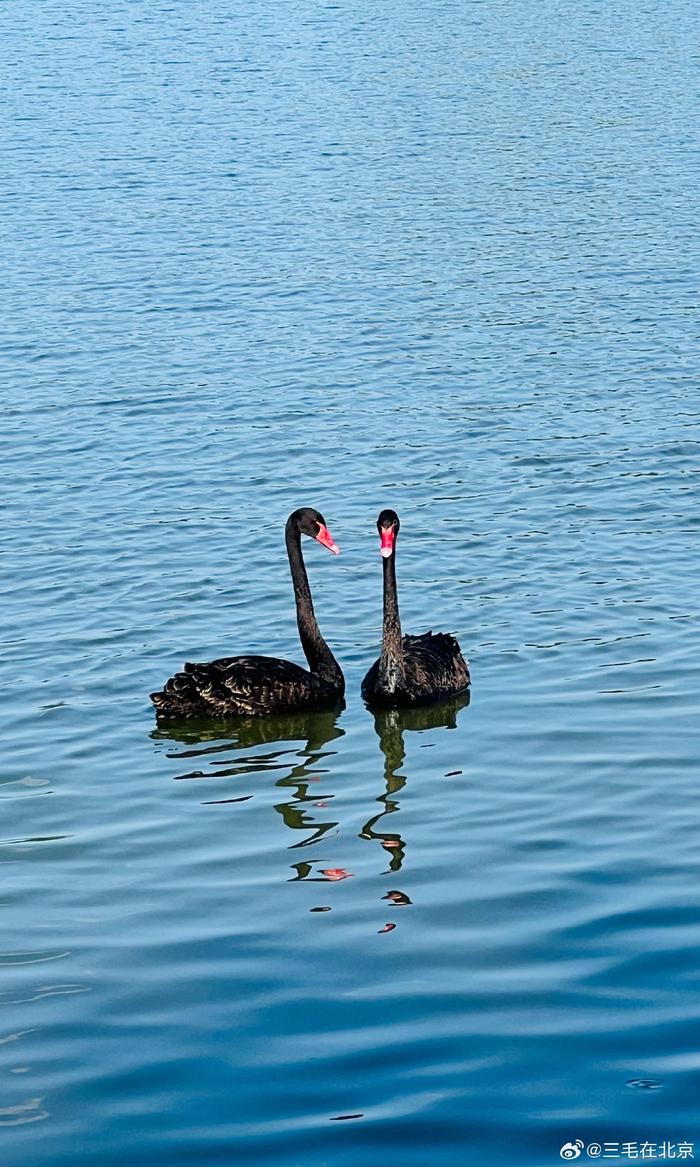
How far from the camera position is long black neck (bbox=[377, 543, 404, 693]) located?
12.9m

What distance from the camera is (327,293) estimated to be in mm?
25703

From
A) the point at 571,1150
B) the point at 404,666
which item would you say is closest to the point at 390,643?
the point at 404,666

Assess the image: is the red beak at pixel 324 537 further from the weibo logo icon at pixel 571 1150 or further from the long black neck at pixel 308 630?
the weibo logo icon at pixel 571 1150

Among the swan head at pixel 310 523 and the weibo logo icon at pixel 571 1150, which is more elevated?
the swan head at pixel 310 523

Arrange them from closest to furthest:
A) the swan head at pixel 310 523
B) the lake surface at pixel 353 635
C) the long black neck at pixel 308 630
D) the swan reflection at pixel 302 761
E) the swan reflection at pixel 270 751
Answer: the lake surface at pixel 353 635, the swan reflection at pixel 302 761, the swan reflection at pixel 270 751, the long black neck at pixel 308 630, the swan head at pixel 310 523

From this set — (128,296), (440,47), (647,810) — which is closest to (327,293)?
(128,296)

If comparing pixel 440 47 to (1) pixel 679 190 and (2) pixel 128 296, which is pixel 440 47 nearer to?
(1) pixel 679 190

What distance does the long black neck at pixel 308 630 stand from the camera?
1316cm

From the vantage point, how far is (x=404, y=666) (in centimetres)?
1283

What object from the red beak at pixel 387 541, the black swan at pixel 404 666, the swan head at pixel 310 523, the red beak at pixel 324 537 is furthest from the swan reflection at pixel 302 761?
the swan head at pixel 310 523

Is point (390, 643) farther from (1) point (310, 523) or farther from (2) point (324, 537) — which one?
(1) point (310, 523)

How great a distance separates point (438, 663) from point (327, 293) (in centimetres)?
1373

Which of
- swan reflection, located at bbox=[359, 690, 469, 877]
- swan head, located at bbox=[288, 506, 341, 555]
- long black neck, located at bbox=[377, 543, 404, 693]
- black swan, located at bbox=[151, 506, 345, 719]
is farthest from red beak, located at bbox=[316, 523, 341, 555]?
swan reflection, located at bbox=[359, 690, 469, 877]

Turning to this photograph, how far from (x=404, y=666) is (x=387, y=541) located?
981 millimetres
